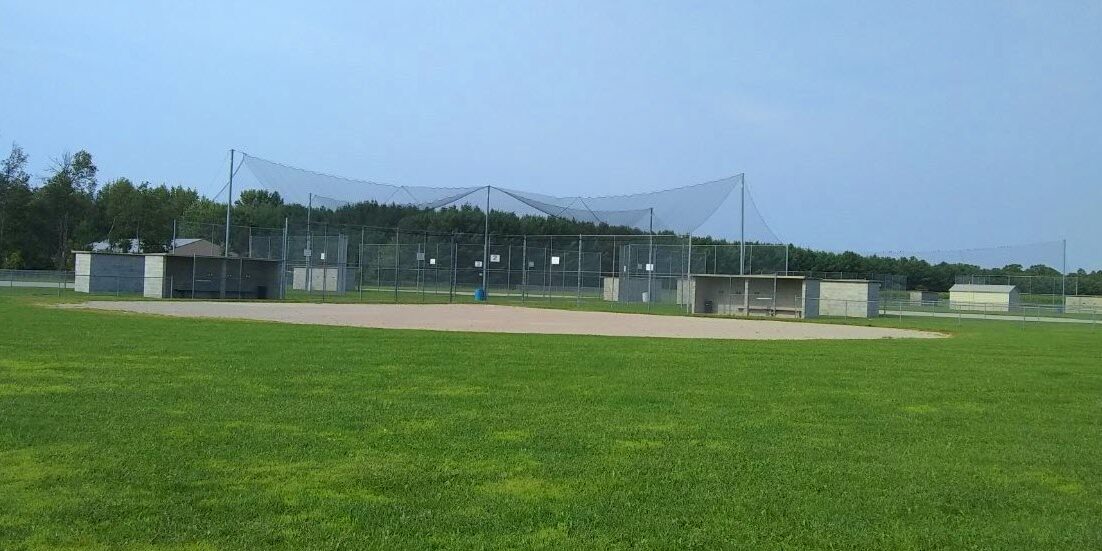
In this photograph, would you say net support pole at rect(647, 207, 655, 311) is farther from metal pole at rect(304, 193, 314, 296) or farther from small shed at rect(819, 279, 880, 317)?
metal pole at rect(304, 193, 314, 296)

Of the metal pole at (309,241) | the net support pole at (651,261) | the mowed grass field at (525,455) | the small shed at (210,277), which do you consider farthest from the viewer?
the metal pole at (309,241)

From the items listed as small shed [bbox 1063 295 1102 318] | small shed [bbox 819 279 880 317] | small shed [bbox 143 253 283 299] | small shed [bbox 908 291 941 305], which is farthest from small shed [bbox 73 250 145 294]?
small shed [bbox 1063 295 1102 318]

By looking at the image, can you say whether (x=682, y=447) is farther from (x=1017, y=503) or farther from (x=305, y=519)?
(x=305, y=519)

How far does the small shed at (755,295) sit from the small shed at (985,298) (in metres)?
18.6

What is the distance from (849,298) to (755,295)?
4.30 m

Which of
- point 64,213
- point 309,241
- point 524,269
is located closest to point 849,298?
point 524,269

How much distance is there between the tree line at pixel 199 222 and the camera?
160 feet

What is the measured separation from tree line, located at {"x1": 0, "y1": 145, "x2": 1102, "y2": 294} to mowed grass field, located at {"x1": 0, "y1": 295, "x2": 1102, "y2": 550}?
118 feet

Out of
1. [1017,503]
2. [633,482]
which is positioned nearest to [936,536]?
[1017,503]

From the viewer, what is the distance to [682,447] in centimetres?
667

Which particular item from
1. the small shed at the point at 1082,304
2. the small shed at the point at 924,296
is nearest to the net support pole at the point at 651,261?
the small shed at the point at 924,296

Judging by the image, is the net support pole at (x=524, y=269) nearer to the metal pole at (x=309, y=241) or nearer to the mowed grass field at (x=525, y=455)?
the metal pole at (x=309, y=241)

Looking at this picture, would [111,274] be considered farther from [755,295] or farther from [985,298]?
[985,298]

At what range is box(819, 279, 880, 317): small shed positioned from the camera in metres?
37.0
